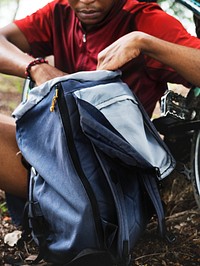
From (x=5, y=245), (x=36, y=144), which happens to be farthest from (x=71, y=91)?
(x=5, y=245)

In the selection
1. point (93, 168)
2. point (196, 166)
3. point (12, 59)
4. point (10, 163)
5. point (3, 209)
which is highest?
point (12, 59)

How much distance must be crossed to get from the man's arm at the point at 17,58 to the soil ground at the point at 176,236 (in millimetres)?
638

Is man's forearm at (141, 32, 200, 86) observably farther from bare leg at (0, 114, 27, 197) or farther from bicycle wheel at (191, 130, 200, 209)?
bare leg at (0, 114, 27, 197)

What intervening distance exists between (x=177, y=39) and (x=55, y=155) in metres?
0.66

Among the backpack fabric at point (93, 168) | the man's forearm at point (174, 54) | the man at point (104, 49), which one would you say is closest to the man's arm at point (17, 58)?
the man at point (104, 49)

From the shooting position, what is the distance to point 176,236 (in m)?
2.18

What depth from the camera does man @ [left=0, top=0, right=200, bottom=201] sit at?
180cm

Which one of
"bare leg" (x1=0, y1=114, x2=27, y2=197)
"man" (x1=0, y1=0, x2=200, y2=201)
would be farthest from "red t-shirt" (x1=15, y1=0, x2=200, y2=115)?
"bare leg" (x1=0, y1=114, x2=27, y2=197)

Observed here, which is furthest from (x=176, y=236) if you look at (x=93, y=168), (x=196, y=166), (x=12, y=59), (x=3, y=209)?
(x=12, y=59)

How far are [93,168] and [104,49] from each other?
0.52 meters

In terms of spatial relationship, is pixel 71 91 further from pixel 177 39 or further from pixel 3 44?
pixel 3 44

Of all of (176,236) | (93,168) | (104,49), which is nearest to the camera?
(93,168)

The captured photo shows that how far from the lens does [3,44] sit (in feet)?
7.07

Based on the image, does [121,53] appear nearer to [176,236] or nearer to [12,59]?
[12,59]
